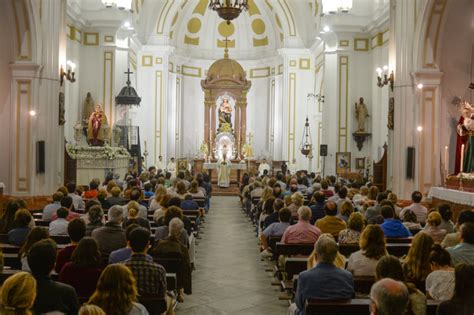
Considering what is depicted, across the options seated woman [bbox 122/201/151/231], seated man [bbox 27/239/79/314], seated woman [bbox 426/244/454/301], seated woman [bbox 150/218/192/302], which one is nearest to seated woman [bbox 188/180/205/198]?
seated woman [bbox 122/201/151/231]

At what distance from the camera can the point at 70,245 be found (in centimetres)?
630

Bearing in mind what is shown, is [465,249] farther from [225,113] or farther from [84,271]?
[225,113]

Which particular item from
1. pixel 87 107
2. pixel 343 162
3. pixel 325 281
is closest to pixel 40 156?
pixel 87 107

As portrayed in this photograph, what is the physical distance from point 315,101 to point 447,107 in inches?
573

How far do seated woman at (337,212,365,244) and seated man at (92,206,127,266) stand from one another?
104 inches

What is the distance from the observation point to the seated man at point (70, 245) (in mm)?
6129

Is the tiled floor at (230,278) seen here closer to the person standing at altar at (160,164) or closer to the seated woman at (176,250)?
the seated woman at (176,250)

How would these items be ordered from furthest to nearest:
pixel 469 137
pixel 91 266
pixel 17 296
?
pixel 469 137 → pixel 91 266 → pixel 17 296

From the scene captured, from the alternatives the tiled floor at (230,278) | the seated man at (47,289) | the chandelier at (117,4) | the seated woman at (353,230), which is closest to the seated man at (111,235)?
the tiled floor at (230,278)

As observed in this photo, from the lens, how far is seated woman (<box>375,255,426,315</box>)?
443 centimetres

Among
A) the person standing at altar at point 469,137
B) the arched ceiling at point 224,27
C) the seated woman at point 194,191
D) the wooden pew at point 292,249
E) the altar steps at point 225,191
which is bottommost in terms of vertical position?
the altar steps at point 225,191

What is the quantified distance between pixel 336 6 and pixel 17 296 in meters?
20.0

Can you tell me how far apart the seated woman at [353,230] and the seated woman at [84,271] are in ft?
11.1

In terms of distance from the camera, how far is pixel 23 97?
14.8 metres
